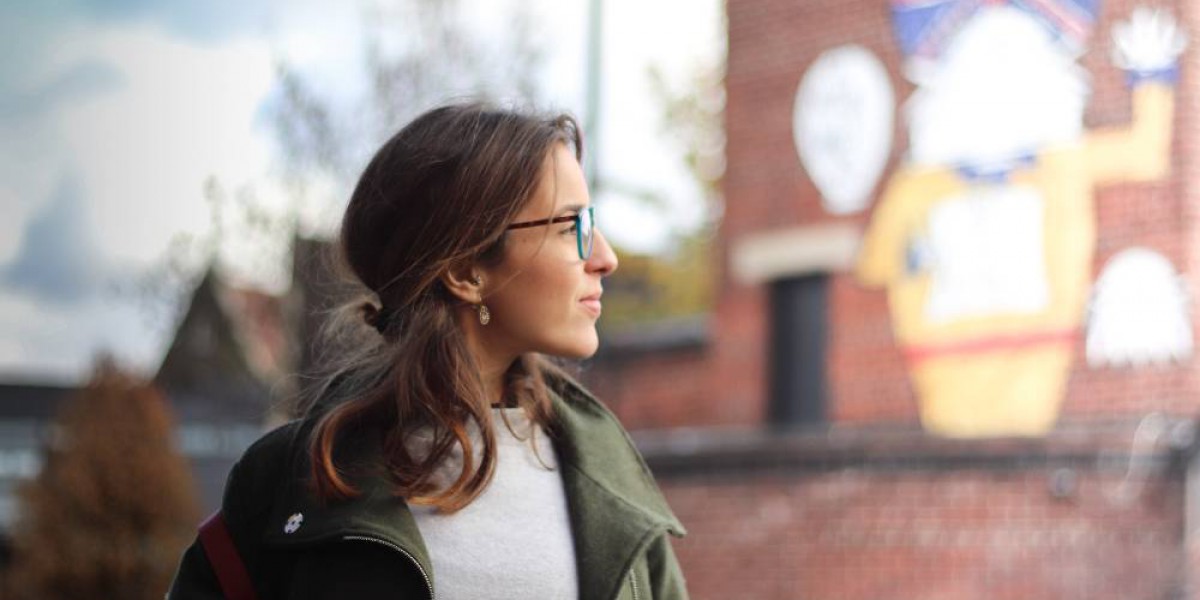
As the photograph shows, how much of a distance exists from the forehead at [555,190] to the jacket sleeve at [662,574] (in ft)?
1.69

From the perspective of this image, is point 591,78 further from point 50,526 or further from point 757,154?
point 50,526

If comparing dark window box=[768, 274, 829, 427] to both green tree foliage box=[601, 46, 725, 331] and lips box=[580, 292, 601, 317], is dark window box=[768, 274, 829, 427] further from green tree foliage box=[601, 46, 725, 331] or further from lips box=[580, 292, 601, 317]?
green tree foliage box=[601, 46, 725, 331]

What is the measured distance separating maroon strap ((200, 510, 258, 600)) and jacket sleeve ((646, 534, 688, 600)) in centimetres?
58

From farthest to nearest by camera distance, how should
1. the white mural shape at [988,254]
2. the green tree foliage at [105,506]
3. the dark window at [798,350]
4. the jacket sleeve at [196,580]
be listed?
1. the dark window at [798,350]
2. the white mural shape at [988,254]
3. the green tree foliage at [105,506]
4. the jacket sleeve at [196,580]

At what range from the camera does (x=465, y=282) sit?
2486 millimetres

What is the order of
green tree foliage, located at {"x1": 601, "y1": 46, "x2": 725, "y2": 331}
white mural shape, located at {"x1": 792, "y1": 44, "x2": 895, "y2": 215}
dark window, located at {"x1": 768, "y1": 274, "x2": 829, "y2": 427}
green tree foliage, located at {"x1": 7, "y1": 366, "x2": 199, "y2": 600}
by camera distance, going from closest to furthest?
1. green tree foliage, located at {"x1": 7, "y1": 366, "x2": 199, "y2": 600}
2. white mural shape, located at {"x1": 792, "y1": 44, "x2": 895, "y2": 215}
3. dark window, located at {"x1": 768, "y1": 274, "x2": 829, "y2": 427}
4. green tree foliage, located at {"x1": 601, "y1": 46, "x2": 725, "y2": 331}

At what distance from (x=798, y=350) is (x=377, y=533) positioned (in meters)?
11.0

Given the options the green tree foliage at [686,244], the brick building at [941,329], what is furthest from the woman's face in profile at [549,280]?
the green tree foliage at [686,244]

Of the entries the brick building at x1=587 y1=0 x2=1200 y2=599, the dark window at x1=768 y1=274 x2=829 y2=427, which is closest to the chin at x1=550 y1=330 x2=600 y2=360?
the brick building at x1=587 y1=0 x2=1200 y2=599

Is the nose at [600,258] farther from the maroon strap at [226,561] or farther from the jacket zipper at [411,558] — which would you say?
the maroon strap at [226,561]

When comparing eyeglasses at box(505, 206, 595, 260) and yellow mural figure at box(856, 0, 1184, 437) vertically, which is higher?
eyeglasses at box(505, 206, 595, 260)

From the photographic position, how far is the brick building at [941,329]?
1023 cm

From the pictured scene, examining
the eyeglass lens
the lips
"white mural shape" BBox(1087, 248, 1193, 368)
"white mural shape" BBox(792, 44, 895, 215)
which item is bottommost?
"white mural shape" BBox(1087, 248, 1193, 368)

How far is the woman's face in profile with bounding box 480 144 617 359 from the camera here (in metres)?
2.45
